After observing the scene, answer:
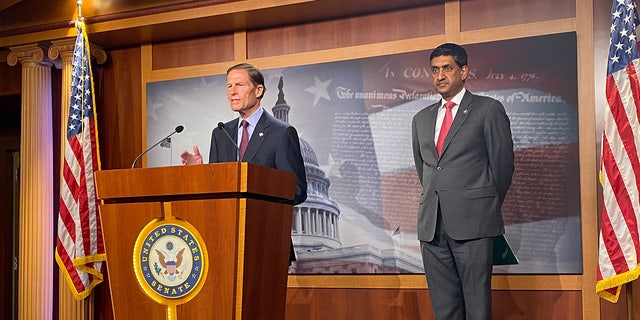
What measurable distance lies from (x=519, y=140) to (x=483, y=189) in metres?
0.92

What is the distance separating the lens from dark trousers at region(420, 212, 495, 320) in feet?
13.6

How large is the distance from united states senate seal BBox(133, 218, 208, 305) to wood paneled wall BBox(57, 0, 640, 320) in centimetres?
223

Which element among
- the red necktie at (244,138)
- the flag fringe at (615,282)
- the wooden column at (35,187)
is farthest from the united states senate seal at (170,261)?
the wooden column at (35,187)

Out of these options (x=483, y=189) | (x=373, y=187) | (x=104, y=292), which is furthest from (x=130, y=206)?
(x=104, y=292)

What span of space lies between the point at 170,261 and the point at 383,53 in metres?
2.58

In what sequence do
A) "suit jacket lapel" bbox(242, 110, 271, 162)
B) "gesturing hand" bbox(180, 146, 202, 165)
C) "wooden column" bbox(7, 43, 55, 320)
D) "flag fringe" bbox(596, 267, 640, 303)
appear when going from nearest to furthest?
"flag fringe" bbox(596, 267, 640, 303) → "suit jacket lapel" bbox(242, 110, 271, 162) → "gesturing hand" bbox(180, 146, 202, 165) → "wooden column" bbox(7, 43, 55, 320)

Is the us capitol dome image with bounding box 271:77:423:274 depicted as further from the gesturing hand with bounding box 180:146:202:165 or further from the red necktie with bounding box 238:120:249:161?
the red necktie with bounding box 238:120:249:161

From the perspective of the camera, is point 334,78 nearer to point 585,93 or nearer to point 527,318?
point 585,93

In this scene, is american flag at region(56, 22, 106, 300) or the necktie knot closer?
the necktie knot

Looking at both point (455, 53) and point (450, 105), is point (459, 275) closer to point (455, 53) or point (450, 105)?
point (450, 105)

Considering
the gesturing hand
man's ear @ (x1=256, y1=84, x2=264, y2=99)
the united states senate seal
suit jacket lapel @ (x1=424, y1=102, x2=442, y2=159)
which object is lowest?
the united states senate seal

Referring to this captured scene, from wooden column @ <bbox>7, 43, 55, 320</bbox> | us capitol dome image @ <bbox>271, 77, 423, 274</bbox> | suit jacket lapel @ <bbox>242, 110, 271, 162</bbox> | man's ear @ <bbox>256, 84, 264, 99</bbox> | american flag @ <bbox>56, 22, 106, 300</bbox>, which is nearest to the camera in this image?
suit jacket lapel @ <bbox>242, 110, 271, 162</bbox>

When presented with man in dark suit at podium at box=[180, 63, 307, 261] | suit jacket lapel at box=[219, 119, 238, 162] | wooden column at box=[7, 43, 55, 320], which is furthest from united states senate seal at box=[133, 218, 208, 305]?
wooden column at box=[7, 43, 55, 320]

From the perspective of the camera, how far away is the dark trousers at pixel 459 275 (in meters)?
4.14
